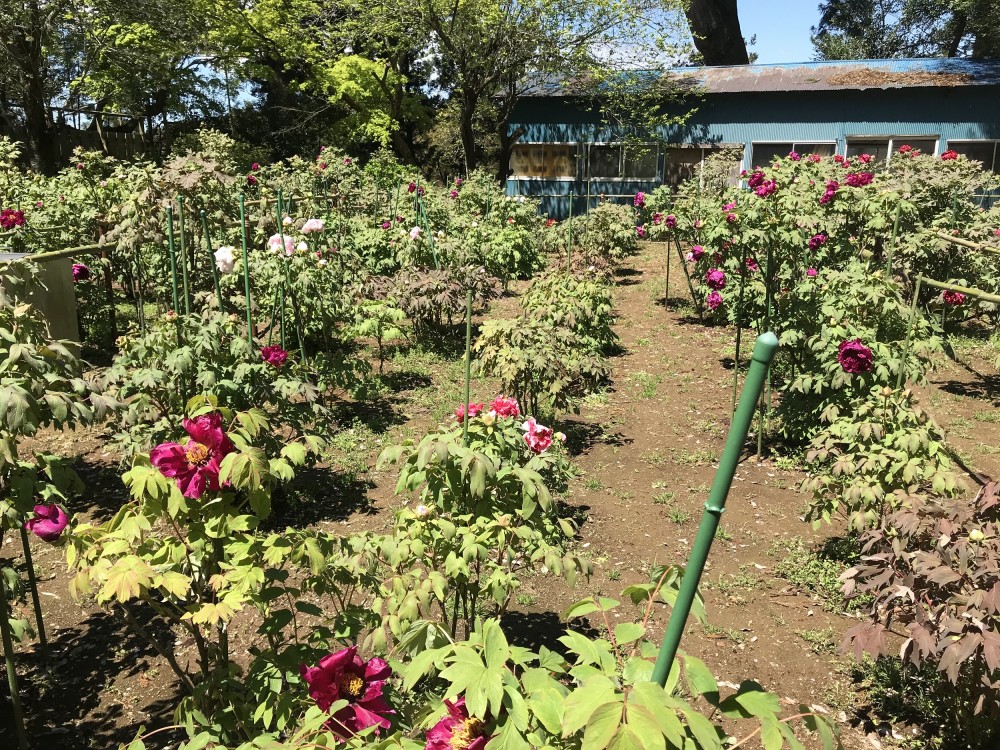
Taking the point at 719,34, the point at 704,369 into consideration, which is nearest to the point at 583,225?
the point at 704,369

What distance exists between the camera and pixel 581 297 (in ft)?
20.7

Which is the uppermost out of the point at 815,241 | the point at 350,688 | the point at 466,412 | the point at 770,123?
the point at 770,123

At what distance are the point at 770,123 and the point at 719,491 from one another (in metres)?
18.2

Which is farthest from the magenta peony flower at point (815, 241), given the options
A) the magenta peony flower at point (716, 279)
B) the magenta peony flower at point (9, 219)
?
the magenta peony flower at point (9, 219)

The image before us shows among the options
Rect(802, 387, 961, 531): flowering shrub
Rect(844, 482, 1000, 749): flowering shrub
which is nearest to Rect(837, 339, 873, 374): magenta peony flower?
Rect(802, 387, 961, 531): flowering shrub

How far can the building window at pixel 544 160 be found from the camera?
18.7 m

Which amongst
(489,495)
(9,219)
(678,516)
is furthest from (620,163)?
(489,495)

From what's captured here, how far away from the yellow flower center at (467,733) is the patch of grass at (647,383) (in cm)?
516

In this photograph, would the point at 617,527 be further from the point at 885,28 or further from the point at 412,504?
the point at 885,28

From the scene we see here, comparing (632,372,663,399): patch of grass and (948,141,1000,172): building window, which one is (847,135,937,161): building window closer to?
(948,141,1000,172): building window

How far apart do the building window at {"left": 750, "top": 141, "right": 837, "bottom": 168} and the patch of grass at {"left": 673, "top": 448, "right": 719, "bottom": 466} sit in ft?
44.5

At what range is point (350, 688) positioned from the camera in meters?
1.68

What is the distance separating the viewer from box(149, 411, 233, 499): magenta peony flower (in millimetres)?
1939

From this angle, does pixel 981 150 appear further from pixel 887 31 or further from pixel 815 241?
pixel 887 31
